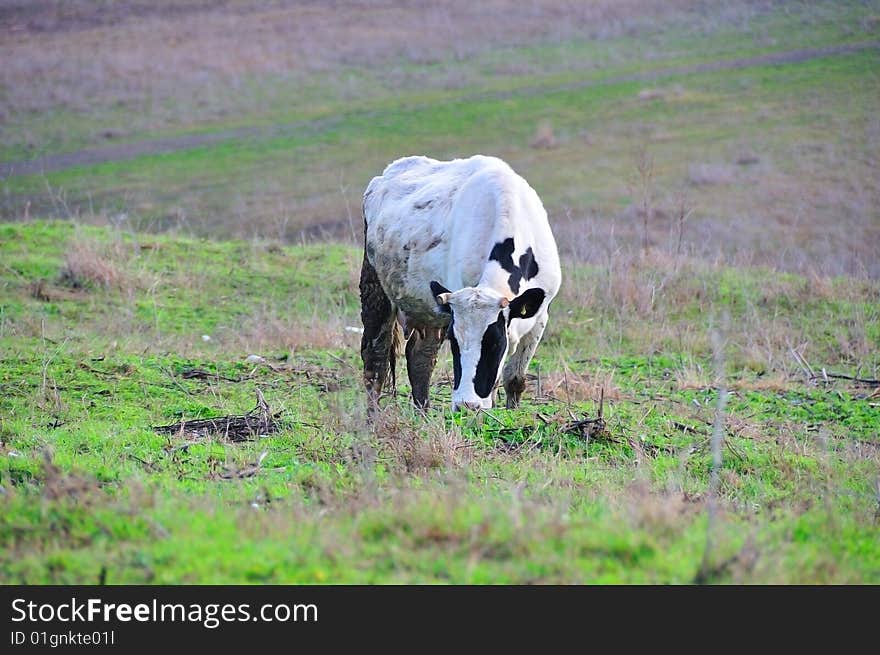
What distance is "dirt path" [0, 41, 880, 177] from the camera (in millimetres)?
32938

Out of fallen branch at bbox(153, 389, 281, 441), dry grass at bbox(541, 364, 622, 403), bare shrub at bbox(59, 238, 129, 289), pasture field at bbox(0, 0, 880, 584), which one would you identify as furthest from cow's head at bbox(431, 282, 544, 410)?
bare shrub at bbox(59, 238, 129, 289)

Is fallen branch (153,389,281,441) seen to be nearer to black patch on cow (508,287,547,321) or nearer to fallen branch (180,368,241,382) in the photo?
fallen branch (180,368,241,382)

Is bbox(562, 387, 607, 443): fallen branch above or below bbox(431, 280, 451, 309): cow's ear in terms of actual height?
below

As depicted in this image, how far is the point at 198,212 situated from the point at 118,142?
9.48 metres

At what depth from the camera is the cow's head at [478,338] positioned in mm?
8953

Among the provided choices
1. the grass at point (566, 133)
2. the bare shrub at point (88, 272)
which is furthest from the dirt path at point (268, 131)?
the bare shrub at point (88, 272)

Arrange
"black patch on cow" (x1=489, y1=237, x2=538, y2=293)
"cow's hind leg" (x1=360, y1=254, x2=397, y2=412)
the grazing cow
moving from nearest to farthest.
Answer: the grazing cow → "black patch on cow" (x1=489, y1=237, x2=538, y2=293) → "cow's hind leg" (x1=360, y1=254, x2=397, y2=412)

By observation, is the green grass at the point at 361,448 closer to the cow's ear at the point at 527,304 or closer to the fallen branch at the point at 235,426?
the fallen branch at the point at 235,426

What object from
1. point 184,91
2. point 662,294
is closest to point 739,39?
point 184,91

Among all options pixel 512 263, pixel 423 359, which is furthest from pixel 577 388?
→ pixel 512 263

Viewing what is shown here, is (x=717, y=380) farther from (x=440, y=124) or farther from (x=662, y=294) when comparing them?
(x=440, y=124)

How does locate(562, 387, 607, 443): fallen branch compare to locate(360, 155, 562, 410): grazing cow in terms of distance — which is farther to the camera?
locate(360, 155, 562, 410): grazing cow

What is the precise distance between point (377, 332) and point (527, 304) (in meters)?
3.01

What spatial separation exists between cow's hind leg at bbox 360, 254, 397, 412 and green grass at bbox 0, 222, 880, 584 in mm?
284
